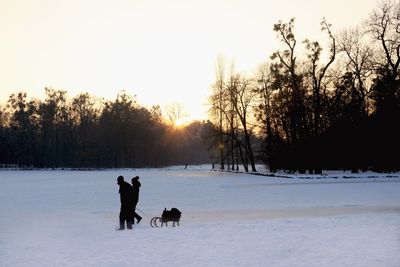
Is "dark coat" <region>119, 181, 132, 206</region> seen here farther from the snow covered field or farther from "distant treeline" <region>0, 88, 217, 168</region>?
"distant treeline" <region>0, 88, 217, 168</region>

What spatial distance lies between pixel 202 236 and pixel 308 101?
43.7 metres

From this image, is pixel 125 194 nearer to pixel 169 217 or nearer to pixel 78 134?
pixel 169 217

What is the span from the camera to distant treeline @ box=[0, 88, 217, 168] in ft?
310

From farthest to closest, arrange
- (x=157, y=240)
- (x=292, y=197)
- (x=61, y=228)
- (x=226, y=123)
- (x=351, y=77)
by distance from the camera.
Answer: (x=226, y=123), (x=351, y=77), (x=292, y=197), (x=61, y=228), (x=157, y=240)

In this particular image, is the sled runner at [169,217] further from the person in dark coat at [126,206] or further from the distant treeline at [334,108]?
the distant treeline at [334,108]

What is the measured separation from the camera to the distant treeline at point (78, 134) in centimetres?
9462

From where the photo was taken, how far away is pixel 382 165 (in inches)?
2085

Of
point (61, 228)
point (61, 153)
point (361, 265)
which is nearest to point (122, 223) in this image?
point (61, 228)

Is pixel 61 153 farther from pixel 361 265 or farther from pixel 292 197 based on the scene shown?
pixel 361 265

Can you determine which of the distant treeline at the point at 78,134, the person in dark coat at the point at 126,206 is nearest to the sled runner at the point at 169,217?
the person in dark coat at the point at 126,206

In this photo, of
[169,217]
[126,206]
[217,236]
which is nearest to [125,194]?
[126,206]

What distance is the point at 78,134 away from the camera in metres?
101

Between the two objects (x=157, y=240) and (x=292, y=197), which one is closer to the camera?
(x=157, y=240)

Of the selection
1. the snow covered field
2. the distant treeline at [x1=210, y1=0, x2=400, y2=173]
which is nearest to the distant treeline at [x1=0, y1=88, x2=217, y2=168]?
the distant treeline at [x1=210, y1=0, x2=400, y2=173]
